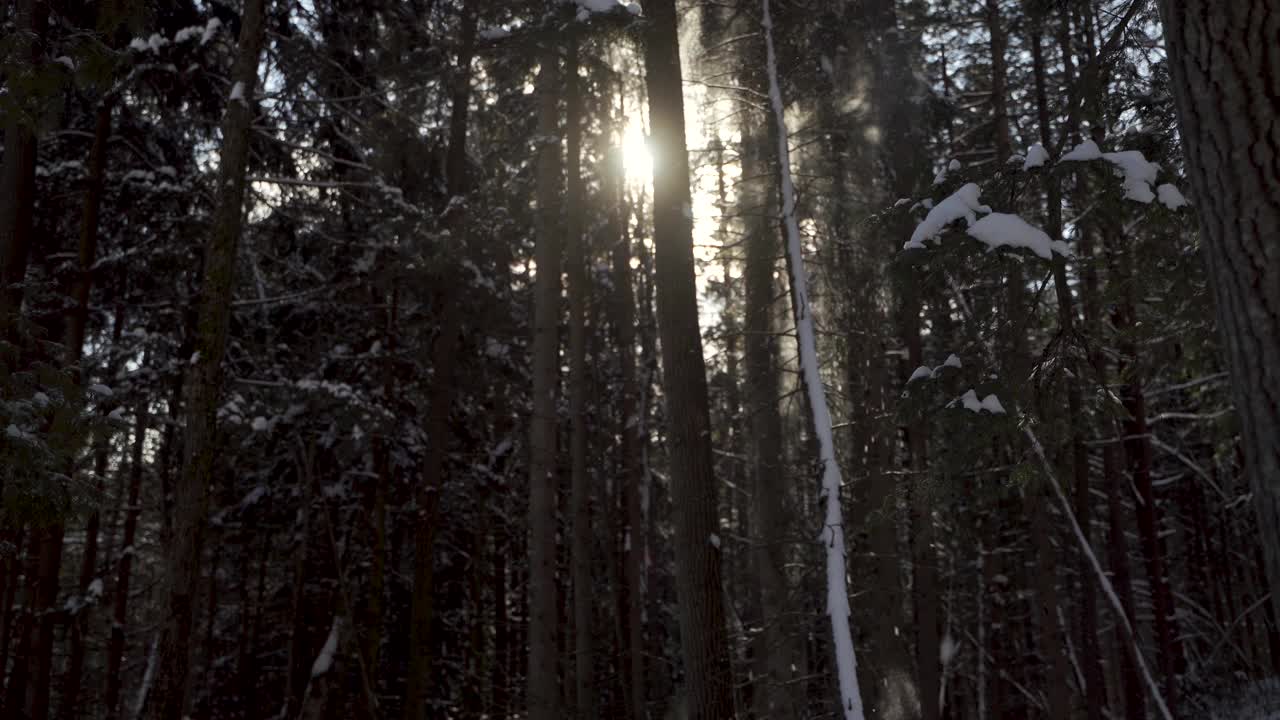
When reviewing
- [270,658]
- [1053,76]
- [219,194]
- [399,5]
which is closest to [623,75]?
[399,5]

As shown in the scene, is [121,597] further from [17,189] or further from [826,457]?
[826,457]

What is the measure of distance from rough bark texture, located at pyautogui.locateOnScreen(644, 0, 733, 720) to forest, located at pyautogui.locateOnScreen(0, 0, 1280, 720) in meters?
0.03

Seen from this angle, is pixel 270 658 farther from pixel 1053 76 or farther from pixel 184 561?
pixel 1053 76

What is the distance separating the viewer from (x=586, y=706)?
11.8 meters

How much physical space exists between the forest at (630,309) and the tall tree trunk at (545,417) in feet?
0.19

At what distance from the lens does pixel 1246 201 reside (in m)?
3.18

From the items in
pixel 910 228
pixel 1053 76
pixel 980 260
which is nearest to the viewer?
pixel 980 260

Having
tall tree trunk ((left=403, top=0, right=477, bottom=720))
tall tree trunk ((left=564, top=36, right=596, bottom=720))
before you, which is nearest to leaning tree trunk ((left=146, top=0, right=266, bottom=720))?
tall tree trunk ((left=403, top=0, right=477, bottom=720))

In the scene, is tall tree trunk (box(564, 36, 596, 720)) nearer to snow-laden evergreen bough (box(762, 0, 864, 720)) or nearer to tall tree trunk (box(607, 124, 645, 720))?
tall tree trunk (box(607, 124, 645, 720))

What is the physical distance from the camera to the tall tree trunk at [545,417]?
34.0 ft

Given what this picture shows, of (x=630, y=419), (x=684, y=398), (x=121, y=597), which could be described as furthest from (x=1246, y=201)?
(x=121, y=597)

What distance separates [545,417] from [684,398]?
4092 millimetres

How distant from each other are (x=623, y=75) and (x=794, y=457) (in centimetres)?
640

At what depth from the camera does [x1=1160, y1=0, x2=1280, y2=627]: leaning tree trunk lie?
10.1 ft
